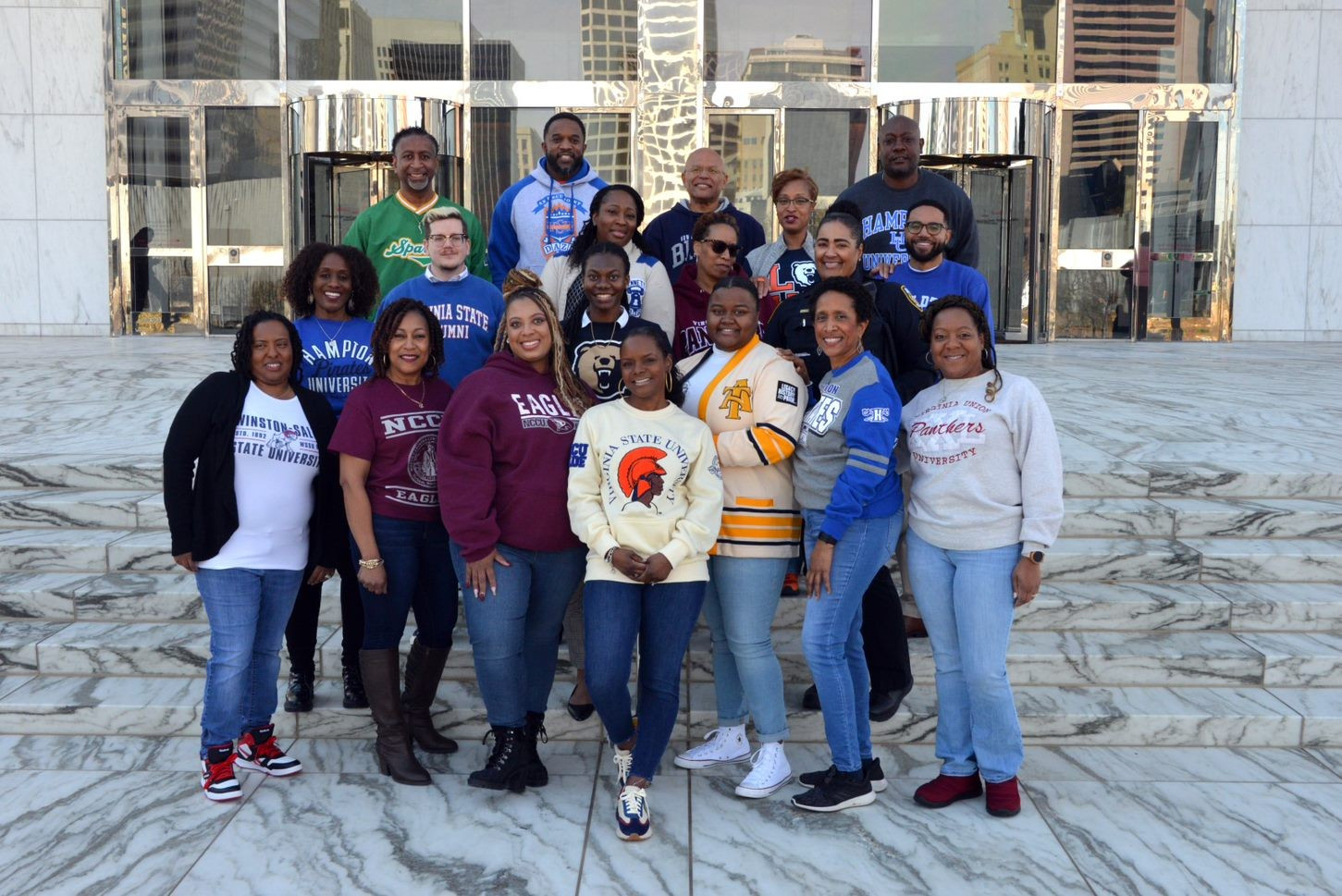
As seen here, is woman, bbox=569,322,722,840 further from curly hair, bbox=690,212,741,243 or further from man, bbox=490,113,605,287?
man, bbox=490,113,605,287

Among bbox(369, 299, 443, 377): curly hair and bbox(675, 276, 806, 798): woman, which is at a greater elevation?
bbox(369, 299, 443, 377): curly hair

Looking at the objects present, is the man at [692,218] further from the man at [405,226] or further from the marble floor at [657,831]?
the marble floor at [657,831]

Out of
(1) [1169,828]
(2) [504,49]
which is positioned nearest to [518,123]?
(2) [504,49]

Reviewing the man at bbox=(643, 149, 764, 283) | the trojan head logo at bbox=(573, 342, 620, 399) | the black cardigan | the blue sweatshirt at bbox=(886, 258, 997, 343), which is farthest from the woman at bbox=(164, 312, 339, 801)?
the blue sweatshirt at bbox=(886, 258, 997, 343)

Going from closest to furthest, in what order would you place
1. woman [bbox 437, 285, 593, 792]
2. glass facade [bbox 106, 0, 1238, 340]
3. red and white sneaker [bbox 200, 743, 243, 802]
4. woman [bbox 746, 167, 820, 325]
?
woman [bbox 437, 285, 593, 792]
red and white sneaker [bbox 200, 743, 243, 802]
woman [bbox 746, 167, 820, 325]
glass facade [bbox 106, 0, 1238, 340]

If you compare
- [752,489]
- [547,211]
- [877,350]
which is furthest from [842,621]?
[547,211]

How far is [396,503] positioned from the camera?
3951 mm

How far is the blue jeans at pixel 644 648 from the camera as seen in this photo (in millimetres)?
3775

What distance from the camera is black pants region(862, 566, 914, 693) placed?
4.34 m

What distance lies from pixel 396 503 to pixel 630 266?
1.25 metres

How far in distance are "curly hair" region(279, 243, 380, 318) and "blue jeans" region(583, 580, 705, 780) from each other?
1.46 metres

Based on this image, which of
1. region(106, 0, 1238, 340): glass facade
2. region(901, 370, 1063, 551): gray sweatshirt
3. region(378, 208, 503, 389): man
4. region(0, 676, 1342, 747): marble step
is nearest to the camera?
region(901, 370, 1063, 551): gray sweatshirt

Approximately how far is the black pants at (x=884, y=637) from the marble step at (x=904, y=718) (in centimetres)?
17

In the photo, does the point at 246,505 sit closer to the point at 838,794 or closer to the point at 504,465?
the point at 504,465
